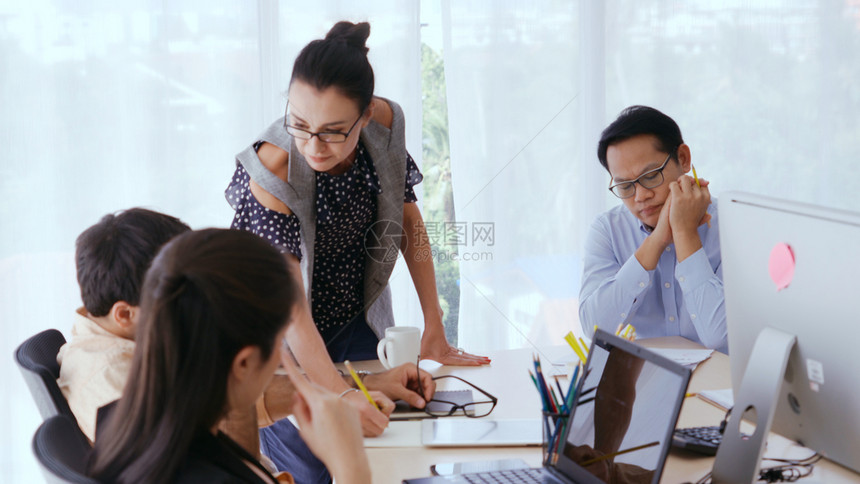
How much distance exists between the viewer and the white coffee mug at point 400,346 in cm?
157

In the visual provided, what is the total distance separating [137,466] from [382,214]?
1051mm

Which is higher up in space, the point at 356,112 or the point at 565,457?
the point at 356,112

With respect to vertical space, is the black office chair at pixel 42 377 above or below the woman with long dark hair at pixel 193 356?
below

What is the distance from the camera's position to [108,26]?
250 centimetres

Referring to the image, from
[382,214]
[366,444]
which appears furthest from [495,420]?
[382,214]

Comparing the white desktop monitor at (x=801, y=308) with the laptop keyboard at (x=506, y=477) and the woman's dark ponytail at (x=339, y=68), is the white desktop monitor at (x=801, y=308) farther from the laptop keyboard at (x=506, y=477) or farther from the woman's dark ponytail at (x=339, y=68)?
the woman's dark ponytail at (x=339, y=68)

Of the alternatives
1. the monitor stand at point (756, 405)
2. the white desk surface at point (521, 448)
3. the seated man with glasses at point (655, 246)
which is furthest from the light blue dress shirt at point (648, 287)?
the monitor stand at point (756, 405)

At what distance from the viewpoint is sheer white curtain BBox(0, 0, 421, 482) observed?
2.46 m

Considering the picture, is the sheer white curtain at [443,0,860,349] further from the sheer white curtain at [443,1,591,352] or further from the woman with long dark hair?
the woman with long dark hair

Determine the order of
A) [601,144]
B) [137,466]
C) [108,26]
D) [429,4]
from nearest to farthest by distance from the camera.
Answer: [137,466] < [601,144] < [108,26] < [429,4]

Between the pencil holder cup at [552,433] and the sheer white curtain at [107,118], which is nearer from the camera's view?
the pencil holder cup at [552,433]

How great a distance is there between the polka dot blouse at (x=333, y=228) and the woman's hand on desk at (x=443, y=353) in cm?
19

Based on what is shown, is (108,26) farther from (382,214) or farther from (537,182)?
(537,182)

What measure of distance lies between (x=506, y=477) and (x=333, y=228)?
77cm
